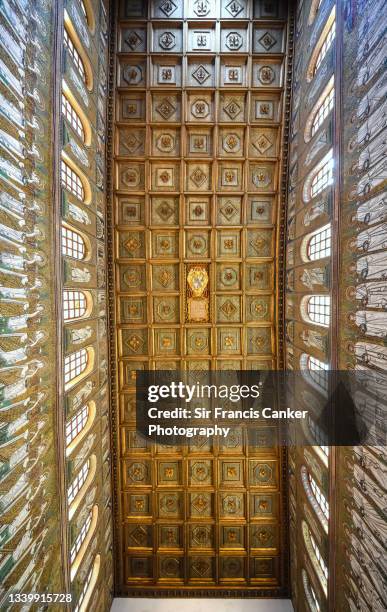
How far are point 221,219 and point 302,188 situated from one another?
323cm

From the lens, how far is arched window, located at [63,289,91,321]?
9.70 meters

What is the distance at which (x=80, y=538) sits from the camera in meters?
10.4

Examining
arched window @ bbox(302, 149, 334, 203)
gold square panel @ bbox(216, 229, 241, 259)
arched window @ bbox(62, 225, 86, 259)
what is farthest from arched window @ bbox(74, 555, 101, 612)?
arched window @ bbox(302, 149, 334, 203)

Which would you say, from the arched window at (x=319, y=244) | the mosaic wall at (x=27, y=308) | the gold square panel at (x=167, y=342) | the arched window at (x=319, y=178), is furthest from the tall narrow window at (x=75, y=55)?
the gold square panel at (x=167, y=342)

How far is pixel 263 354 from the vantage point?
44.1ft

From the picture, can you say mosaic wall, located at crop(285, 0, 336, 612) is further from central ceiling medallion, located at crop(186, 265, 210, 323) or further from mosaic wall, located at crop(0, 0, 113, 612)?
mosaic wall, located at crop(0, 0, 113, 612)

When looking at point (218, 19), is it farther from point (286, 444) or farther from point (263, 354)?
point (286, 444)

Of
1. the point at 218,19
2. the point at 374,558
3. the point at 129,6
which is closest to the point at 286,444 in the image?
the point at 374,558

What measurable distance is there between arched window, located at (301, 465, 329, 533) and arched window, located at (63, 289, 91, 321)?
31.2ft

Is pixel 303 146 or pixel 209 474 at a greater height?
pixel 303 146

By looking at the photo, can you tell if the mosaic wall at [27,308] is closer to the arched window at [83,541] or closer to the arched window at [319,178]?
the arched window at [83,541]

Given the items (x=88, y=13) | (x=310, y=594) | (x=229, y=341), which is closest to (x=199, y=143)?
(x=88, y=13)

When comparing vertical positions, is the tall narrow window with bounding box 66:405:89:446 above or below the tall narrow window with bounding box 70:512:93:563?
above

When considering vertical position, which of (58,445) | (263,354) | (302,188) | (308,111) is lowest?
(58,445)
